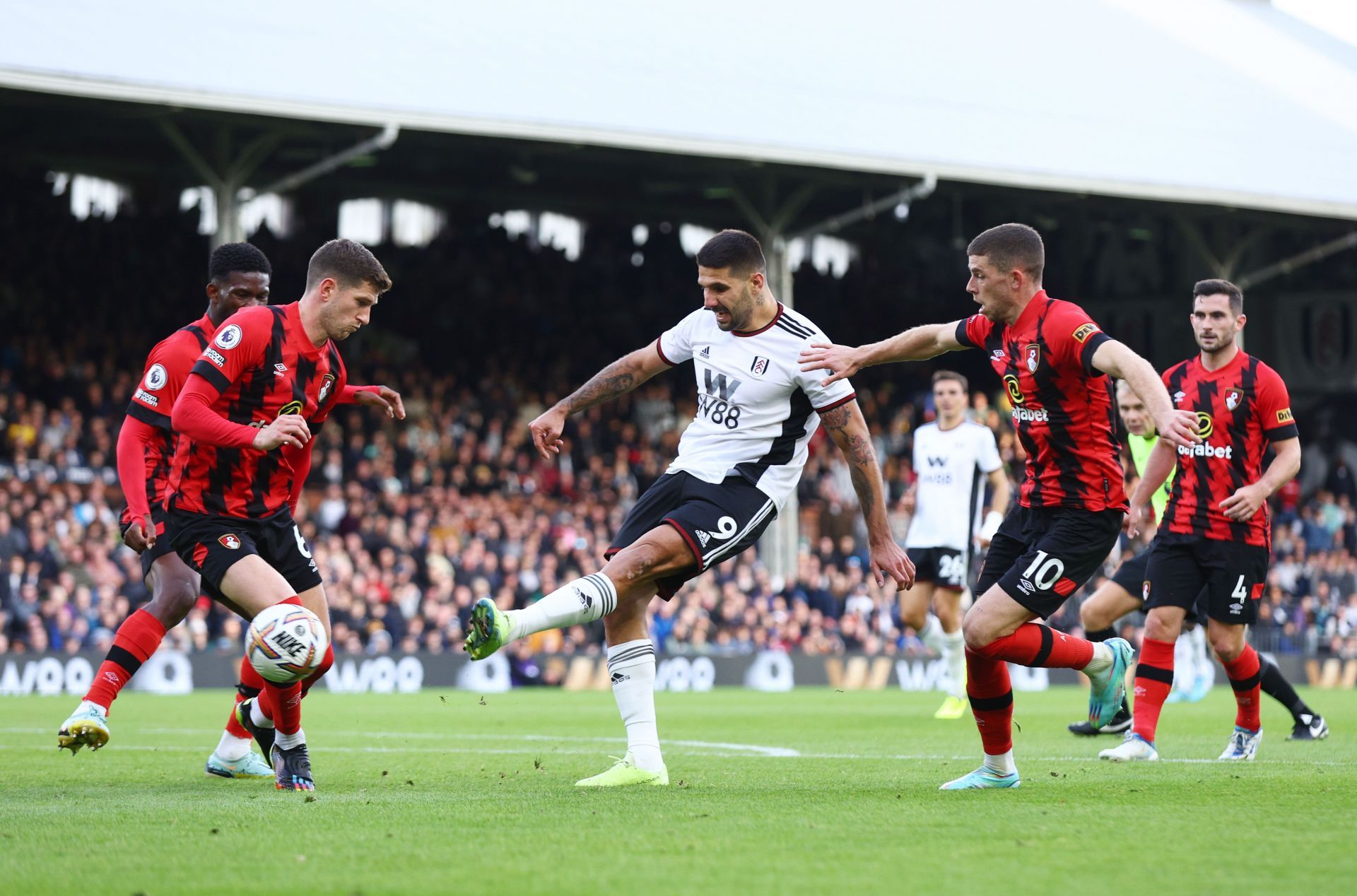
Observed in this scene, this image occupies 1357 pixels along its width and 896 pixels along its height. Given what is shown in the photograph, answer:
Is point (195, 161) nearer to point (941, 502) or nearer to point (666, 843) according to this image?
point (941, 502)

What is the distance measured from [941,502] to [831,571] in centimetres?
1090

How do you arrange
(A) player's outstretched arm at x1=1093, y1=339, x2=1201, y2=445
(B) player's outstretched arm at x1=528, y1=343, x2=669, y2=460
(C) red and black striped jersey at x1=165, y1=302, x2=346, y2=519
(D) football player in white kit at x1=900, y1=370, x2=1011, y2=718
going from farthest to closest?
1. (D) football player in white kit at x1=900, y1=370, x2=1011, y2=718
2. (B) player's outstretched arm at x1=528, y1=343, x2=669, y2=460
3. (C) red and black striped jersey at x1=165, y1=302, x2=346, y2=519
4. (A) player's outstretched arm at x1=1093, y1=339, x2=1201, y2=445

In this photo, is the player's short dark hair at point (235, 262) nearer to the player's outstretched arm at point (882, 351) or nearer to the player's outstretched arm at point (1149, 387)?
the player's outstretched arm at point (882, 351)

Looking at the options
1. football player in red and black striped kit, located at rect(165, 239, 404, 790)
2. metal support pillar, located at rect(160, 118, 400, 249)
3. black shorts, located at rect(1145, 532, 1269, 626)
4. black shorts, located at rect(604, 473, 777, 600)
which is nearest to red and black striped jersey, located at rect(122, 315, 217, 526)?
football player in red and black striped kit, located at rect(165, 239, 404, 790)

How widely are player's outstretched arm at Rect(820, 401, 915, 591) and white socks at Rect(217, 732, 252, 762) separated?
3.07 m

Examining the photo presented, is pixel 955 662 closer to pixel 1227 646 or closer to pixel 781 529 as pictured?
pixel 1227 646

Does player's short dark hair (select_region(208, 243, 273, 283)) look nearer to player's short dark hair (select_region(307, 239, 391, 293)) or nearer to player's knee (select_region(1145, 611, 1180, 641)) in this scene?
player's short dark hair (select_region(307, 239, 391, 293))

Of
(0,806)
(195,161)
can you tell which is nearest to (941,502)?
(0,806)

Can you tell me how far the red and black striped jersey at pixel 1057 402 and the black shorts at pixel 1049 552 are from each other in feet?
0.21

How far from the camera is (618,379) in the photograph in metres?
7.74

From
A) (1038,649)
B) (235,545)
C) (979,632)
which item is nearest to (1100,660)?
(1038,649)

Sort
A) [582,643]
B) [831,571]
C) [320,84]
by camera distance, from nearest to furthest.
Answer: [320,84], [582,643], [831,571]

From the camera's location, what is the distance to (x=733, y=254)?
281 inches

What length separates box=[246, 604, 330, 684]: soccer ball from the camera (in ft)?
21.4
